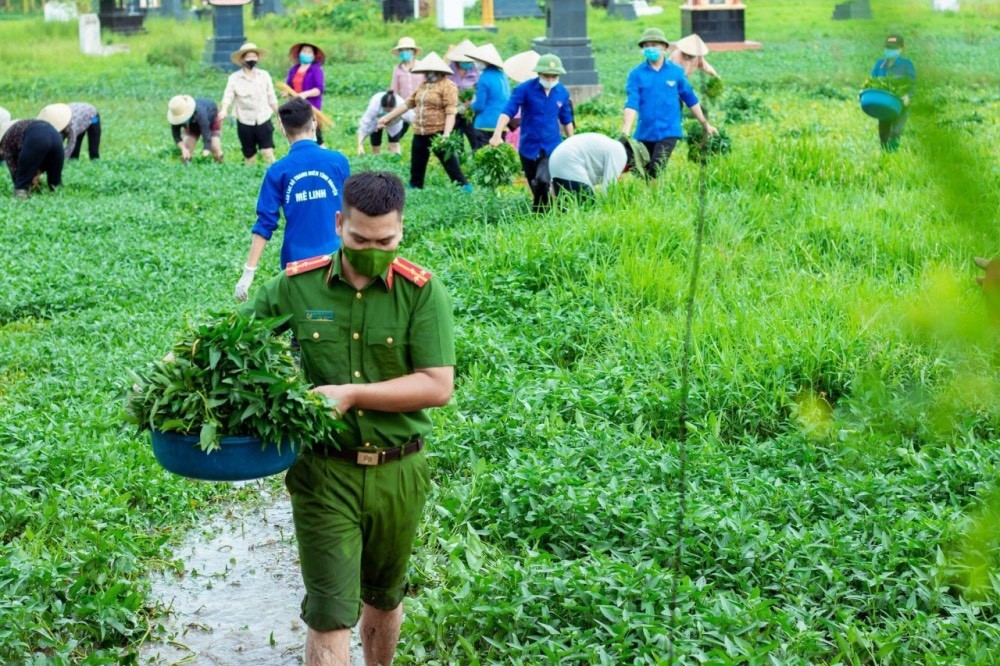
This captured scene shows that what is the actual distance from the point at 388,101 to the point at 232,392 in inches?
491

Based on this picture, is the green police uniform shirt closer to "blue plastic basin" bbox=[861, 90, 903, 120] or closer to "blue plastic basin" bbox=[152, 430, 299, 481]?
"blue plastic basin" bbox=[152, 430, 299, 481]

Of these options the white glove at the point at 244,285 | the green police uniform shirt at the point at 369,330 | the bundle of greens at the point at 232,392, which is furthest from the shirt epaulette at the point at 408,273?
the white glove at the point at 244,285

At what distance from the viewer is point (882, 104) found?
2.70ft

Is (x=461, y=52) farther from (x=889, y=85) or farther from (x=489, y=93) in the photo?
(x=889, y=85)

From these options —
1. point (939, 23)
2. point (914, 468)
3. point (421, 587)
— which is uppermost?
point (939, 23)

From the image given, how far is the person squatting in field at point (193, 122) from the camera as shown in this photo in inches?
637

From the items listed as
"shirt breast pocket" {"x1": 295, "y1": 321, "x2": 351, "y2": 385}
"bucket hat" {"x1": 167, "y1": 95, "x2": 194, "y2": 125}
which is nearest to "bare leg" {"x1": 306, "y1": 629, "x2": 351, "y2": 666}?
"shirt breast pocket" {"x1": 295, "y1": 321, "x2": 351, "y2": 385}

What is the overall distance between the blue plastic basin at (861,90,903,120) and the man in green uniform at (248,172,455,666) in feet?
8.33

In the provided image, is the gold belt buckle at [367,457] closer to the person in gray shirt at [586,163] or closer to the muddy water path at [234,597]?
the muddy water path at [234,597]

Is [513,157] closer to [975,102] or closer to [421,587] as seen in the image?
[421,587]

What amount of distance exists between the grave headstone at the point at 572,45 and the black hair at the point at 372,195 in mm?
16896

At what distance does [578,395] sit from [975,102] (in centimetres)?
536

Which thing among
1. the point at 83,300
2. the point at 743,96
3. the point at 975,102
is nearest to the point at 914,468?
the point at 975,102

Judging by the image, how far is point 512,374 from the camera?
639 centimetres
